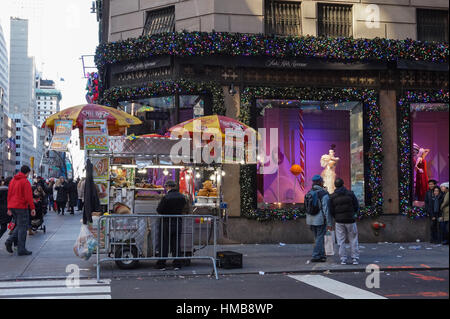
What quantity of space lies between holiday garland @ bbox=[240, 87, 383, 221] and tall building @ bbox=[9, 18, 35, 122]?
607 ft

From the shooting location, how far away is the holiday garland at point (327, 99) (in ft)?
51.3

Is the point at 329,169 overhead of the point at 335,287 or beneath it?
overhead

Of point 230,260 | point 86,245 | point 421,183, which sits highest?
point 421,183

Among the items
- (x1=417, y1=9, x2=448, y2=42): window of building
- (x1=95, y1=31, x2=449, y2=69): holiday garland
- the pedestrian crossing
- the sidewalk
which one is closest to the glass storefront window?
(x1=95, y1=31, x2=449, y2=69): holiday garland

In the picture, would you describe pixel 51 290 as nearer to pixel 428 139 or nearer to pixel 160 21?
pixel 160 21

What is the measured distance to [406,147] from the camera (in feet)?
54.2

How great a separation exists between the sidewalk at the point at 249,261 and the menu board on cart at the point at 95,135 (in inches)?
98.6

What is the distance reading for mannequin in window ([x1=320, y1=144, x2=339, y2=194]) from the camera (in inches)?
647

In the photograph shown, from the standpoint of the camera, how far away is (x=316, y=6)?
16.9m

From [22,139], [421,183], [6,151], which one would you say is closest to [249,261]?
[421,183]

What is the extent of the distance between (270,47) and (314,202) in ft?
18.5

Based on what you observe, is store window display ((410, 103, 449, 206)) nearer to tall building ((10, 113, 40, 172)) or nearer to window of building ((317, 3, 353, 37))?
window of building ((317, 3, 353, 37))

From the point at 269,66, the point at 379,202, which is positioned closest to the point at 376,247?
the point at 379,202

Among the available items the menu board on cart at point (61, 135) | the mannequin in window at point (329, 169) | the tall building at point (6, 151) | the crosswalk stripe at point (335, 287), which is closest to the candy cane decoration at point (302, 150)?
the mannequin in window at point (329, 169)
